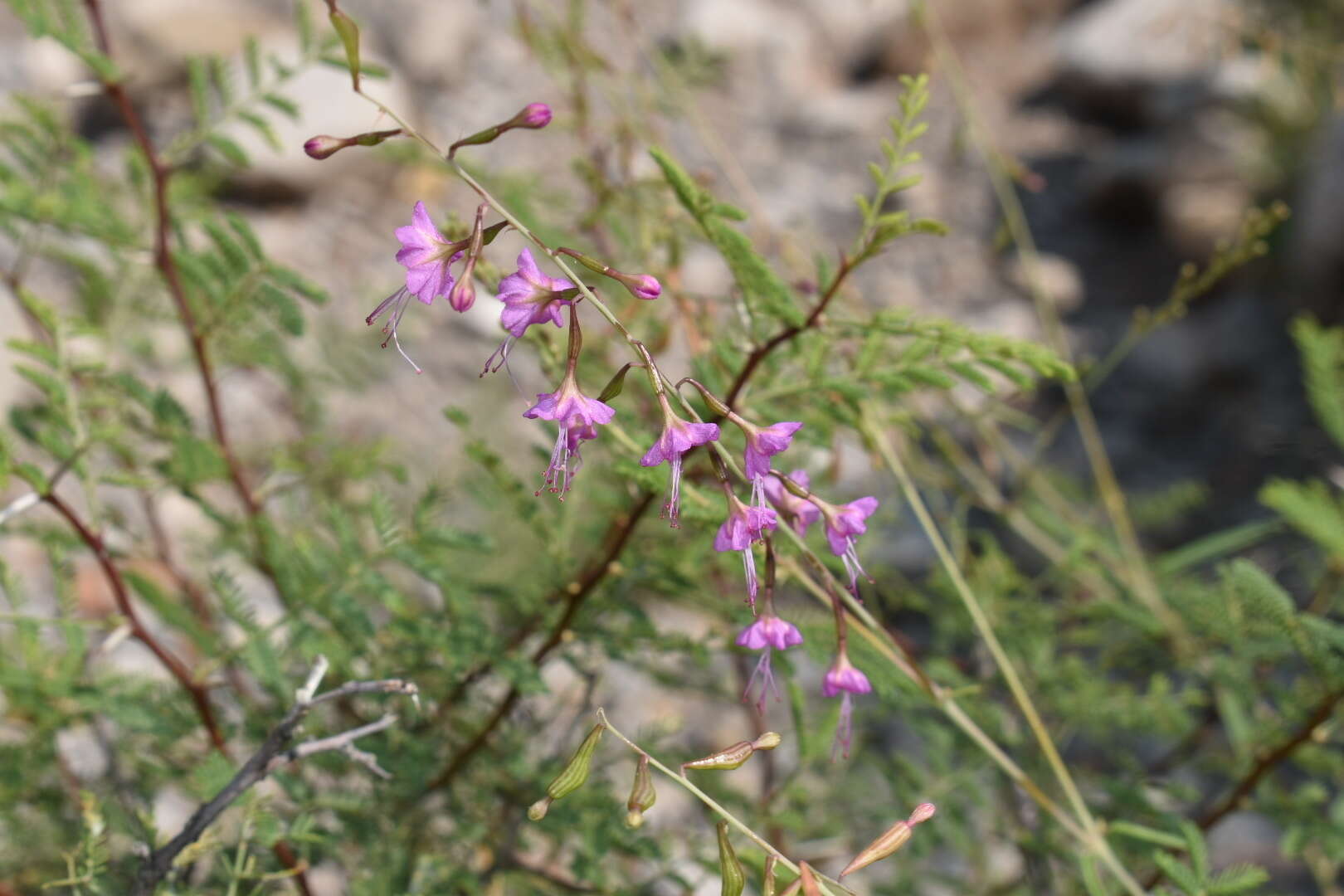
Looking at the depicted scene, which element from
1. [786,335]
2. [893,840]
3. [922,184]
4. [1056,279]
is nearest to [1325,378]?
[786,335]

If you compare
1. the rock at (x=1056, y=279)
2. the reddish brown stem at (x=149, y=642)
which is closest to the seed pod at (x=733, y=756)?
the reddish brown stem at (x=149, y=642)

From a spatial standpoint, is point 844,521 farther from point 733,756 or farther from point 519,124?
point 519,124

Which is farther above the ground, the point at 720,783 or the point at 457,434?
the point at 720,783

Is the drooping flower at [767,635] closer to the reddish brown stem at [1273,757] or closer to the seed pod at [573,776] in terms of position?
the seed pod at [573,776]

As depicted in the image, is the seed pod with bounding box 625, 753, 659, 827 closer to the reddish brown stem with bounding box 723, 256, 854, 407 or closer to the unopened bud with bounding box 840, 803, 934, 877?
the unopened bud with bounding box 840, 803, 934, 877

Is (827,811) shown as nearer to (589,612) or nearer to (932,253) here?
(589,612)

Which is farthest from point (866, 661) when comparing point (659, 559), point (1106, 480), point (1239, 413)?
point (1239, 413)

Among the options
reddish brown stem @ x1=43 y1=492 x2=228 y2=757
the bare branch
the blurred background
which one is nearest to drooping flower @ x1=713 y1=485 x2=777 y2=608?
the bare branch
